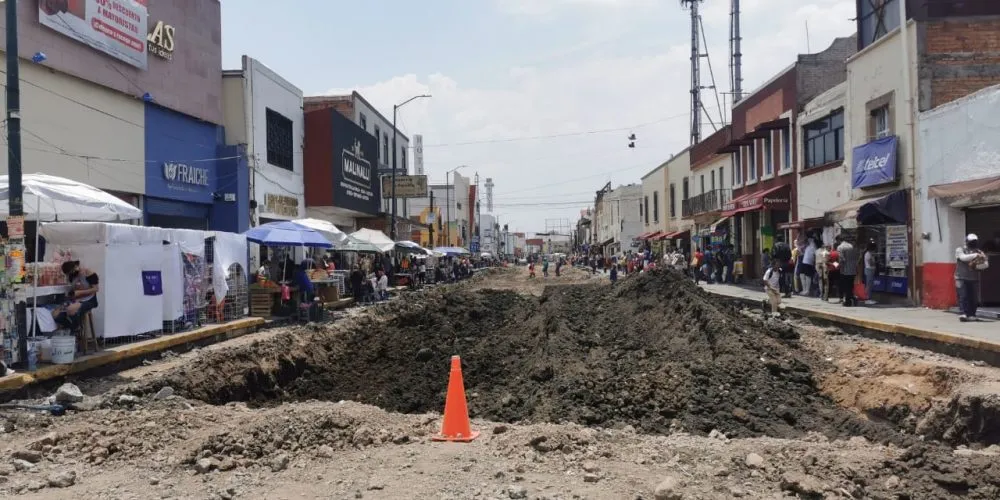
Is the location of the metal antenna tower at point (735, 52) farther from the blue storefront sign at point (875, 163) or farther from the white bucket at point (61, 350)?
the white bucket at point (61, 350)

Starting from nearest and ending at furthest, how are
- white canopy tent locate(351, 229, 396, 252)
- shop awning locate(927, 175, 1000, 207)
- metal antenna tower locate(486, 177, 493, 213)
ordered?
shop awning locate(927, 175, 1000, 207)
white canopy tent locate(351, 229, 396, 252)
metal antenna tower locate(486, 177, 493, 213)

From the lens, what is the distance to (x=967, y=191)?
14.3 metres

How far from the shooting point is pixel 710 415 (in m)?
7.89

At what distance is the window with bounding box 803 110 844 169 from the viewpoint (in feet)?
72.6

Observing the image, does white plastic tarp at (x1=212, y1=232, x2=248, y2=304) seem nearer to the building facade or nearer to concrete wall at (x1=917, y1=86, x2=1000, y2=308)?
the building facade

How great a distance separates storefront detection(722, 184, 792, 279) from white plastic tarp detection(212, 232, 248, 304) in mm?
18219

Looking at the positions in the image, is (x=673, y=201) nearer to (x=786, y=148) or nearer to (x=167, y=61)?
(x=786, y=148)

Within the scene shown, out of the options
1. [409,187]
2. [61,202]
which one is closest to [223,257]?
[61,202]

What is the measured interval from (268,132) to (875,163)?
2022cm

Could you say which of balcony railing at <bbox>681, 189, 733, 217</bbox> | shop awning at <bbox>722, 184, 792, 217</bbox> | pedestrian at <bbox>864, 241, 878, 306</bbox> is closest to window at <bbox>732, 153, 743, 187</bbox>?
balcony railing at <bbox>681, 189, 733, 217</bbox>

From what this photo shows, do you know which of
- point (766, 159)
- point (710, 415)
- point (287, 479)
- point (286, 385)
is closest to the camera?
point (287, 479)

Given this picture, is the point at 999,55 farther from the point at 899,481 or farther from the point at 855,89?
the point at 899,481

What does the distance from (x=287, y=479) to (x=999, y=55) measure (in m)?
18.4

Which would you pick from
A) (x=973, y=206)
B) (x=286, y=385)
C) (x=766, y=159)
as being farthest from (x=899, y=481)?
(x=766, y=159)
